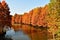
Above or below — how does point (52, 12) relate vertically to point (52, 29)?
above

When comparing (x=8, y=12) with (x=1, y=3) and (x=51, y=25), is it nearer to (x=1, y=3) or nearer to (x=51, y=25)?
(x=1, y=3)

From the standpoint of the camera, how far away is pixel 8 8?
69.9 metres

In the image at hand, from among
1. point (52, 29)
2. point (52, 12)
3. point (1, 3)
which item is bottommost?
point (52, 29)

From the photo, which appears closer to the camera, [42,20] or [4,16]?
[4,16]

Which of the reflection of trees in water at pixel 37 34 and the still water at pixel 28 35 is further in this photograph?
the reflection of trees in water at pixel 37 34

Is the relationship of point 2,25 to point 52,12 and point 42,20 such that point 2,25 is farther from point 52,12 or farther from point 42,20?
point 42,20

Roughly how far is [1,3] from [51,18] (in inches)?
1053

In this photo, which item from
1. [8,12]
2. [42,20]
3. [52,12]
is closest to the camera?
[52,12]

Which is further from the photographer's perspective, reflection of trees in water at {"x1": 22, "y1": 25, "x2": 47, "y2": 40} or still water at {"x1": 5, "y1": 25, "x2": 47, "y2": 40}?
reflection of trees in water at {"x1": 22, "y1": 25, "x2": 47, "y2": 40}

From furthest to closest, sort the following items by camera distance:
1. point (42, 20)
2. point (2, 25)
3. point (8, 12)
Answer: point (42, 20) < point (8, 12) < point (2, 25)

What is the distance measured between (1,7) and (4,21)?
5.71 meters

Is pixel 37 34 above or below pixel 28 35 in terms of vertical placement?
above

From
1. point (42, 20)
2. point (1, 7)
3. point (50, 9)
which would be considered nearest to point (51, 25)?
point (50, 9)

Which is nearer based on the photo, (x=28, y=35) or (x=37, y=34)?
(x=28, y=35)
